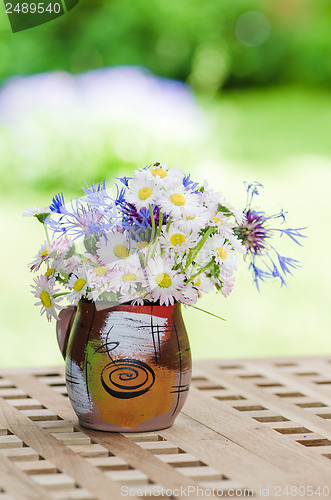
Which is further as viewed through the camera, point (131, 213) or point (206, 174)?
point (206, 174)

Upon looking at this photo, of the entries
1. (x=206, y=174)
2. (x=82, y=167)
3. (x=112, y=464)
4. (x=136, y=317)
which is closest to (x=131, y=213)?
(x=136, y=317)

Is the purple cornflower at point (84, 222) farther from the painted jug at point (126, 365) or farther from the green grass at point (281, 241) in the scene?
the green grass at point (281, 241)

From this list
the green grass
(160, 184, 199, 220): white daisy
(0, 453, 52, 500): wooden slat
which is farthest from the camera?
the green grass

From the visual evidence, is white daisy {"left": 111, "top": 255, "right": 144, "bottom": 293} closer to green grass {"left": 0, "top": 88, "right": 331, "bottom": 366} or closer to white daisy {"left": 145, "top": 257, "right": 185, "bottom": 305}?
white daisy {"left": 145, "top": 257, "right": 185, "bottom": 305}

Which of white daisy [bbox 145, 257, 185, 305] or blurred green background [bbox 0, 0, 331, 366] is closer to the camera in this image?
white daisy [bbox 145, 257, 185, 305]

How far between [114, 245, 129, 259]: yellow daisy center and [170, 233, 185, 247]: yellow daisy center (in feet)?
0.20

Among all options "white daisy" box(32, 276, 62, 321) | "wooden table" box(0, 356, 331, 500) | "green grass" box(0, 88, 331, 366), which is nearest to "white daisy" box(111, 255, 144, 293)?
"white daisy" box(32, 276, 62, 321)

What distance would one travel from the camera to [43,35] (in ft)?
20.2

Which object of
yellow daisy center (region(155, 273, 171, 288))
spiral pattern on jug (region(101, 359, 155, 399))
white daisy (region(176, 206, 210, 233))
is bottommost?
spiral pattern on jug (region(101, 359, 155, 399))

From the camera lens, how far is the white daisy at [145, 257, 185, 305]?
979mm

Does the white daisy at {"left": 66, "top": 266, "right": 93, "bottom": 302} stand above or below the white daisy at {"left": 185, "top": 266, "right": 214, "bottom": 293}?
above

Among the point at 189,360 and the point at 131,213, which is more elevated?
the point at 131,213

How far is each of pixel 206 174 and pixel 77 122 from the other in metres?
0.99

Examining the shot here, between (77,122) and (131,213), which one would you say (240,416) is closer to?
(131,213)
